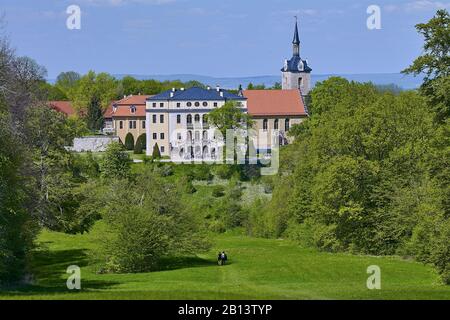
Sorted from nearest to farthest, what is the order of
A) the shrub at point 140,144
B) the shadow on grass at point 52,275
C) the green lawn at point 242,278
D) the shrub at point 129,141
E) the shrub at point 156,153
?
the green lawn at point 242,278, the shadow on grass at point 52,275, the shrub at point 156,153, the shrub at point 140,144, the shrub at point 129,141

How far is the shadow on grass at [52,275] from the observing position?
26.7 meters

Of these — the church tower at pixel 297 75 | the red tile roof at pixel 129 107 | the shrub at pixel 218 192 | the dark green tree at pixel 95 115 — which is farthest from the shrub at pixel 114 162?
the church tower at pixel 297 75

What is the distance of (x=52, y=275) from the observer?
3741 centimetres

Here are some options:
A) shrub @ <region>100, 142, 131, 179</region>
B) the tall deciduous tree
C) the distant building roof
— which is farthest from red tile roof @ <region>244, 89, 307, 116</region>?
the tall deciduous tree

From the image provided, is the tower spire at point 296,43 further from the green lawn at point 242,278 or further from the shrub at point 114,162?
the green lawn at point 242,278

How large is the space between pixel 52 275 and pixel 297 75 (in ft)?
369

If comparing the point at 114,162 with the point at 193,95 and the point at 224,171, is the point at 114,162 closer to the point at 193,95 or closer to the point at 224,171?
the point at 224,171

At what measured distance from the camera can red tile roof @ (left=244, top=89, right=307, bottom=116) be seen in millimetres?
125938

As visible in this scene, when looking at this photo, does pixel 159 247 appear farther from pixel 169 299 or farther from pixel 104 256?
pixel 169 299

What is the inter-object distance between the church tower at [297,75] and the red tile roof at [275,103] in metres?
17.0

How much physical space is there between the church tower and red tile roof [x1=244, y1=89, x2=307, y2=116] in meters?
17.0

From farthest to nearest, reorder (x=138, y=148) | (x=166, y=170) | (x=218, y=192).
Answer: (x=138, y=148), (x=166, y=170), (x=218, y=192)

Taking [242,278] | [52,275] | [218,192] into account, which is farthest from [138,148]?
[242,278]

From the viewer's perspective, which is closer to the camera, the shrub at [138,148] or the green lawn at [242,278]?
the green lawn at [242,278]
